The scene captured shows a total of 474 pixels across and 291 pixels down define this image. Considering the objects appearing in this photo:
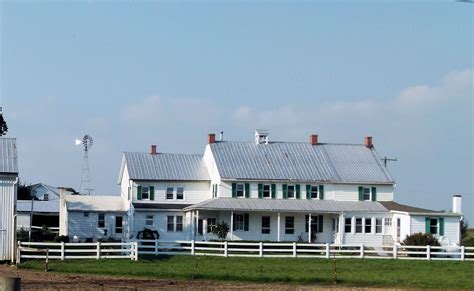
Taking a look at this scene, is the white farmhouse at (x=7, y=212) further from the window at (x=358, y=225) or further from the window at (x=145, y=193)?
the window at (x=358, y=225)

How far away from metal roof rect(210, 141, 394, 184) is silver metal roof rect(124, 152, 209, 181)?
1.96 meters

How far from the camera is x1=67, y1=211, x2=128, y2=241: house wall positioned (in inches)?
2288

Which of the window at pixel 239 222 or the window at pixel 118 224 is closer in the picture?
the window at pixel 239 222

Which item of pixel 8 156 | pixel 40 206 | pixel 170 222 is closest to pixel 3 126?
pixel 40 206

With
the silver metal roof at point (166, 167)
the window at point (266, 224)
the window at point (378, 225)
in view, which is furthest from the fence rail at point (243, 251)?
the silver metal roof at point (166, 167)

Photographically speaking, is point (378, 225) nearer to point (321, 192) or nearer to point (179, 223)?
point (321, 192)

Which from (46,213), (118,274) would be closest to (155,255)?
(118,274)

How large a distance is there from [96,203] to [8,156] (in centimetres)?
2111

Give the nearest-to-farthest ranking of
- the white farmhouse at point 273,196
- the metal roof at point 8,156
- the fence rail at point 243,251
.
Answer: the metal roof at point 8,156 → the fence rail at point 243,251 → the white farmhouse at point 273,196

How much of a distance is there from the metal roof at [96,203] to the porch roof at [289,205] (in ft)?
15.9

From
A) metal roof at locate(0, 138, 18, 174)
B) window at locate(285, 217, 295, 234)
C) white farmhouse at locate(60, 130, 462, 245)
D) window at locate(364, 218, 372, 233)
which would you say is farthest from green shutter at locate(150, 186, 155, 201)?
metal roof at locate(0, 138, 18, 174)

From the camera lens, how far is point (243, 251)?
47438 millimetres

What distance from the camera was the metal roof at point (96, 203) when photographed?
58656mm

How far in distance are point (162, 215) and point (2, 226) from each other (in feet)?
76.8
